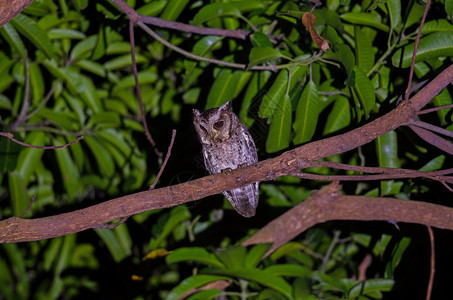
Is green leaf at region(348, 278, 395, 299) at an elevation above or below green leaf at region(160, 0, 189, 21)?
below

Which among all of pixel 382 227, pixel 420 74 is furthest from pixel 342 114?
pixel 382 227

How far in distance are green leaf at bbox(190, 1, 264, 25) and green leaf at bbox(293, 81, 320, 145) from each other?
2.12ft

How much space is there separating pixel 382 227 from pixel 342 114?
1.18 meters

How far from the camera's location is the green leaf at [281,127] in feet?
7.79

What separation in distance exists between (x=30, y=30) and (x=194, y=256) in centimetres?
174

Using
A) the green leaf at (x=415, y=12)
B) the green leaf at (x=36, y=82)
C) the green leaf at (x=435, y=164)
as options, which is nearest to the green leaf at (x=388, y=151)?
the green leaf at (x=435, y=164)

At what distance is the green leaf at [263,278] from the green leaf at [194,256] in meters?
0.13

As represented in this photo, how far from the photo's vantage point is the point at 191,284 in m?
2.73

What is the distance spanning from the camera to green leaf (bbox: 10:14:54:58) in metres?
2.66

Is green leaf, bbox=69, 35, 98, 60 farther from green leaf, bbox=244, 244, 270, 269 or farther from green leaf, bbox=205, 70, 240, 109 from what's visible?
green leaf, bbox=244, 244, 270, 269

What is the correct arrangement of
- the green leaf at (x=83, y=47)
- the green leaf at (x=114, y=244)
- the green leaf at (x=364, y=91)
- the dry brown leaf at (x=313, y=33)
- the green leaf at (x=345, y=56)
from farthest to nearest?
the green leaf at (x=114, y=244), the green leaf at (x=83, y=47), the green leaf at (x=364, y=91), the green leaf at (x=345, y=56), the dry brown leaf at (x=313, y=33)

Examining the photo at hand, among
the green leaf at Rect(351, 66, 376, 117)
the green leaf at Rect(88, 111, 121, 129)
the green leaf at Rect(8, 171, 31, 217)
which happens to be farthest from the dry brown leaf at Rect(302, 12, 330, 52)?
the green leaf at Rect(8, 171, 31, 217)

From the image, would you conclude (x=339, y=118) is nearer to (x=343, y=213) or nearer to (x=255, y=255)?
(x=343, y=213)

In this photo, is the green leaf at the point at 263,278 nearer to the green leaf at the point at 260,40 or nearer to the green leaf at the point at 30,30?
the green leaf at the point at 260,40
